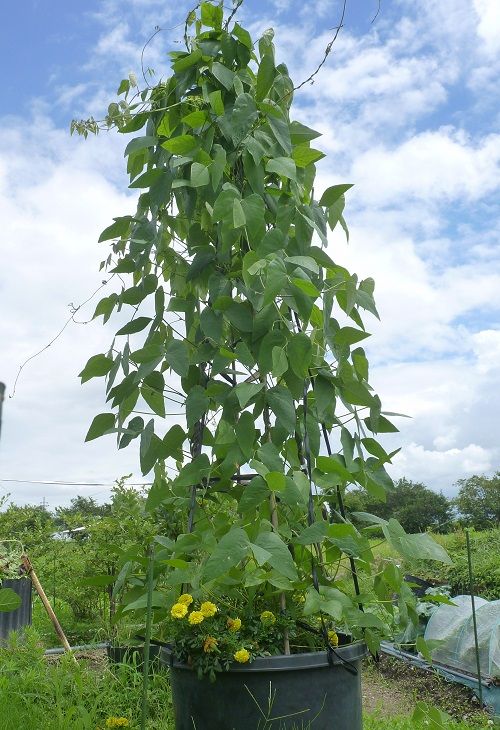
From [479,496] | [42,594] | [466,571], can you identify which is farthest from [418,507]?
[42,594]

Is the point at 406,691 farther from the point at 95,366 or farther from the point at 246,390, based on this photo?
the point at 246,390

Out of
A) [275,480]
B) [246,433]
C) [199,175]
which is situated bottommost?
[275,480]

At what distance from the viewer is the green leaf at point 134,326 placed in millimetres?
1783

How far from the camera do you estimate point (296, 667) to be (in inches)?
57.3

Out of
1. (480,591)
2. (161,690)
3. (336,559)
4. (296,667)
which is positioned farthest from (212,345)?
(480,591)

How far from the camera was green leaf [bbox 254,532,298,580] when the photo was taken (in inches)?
52.9

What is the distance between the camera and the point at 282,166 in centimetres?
158

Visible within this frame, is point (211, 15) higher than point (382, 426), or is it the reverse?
point (211, 15)

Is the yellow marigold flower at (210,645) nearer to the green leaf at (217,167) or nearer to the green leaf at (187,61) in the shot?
the green leaf at (217,167)

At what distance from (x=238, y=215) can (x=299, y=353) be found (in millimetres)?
317

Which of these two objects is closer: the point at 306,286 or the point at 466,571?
the point at 306,286

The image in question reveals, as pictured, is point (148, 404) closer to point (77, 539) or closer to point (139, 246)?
point (139, 246)

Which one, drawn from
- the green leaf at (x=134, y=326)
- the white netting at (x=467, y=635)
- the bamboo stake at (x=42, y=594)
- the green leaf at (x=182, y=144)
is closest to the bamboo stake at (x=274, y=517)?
the green leaf at (x=134, y=326)

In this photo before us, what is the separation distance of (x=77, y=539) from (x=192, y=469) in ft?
13.6
